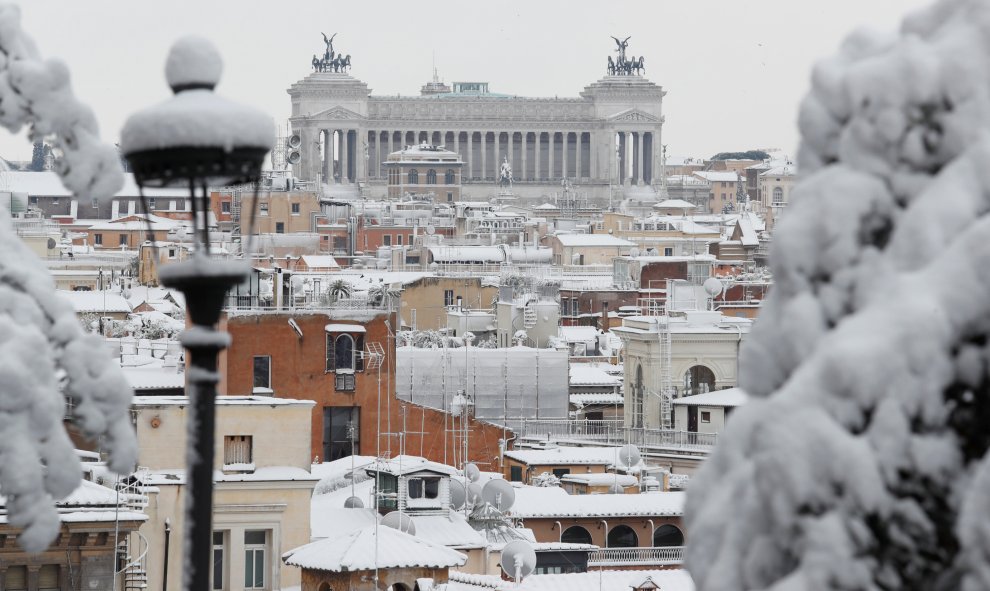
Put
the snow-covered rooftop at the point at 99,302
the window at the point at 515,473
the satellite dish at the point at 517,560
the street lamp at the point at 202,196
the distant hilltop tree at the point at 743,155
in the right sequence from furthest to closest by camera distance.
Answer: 1. the distant hilltop tree at the point at 743,155
2. the snow-covered rooftop at the point at 99,302
3. the window at the point at 515,473
4. the satellite dish at the point at 517,560
5. the street lamp at the point at 202,196

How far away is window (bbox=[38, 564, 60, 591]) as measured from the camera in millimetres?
14727

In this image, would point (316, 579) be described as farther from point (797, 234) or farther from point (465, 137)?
point (465, 137)

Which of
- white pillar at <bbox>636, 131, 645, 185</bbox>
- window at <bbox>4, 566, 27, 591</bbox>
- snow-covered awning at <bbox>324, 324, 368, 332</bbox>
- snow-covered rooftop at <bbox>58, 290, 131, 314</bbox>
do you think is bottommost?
window at <bbox>4, 566, 27, 591</bbox>

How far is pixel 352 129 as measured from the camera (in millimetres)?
132875

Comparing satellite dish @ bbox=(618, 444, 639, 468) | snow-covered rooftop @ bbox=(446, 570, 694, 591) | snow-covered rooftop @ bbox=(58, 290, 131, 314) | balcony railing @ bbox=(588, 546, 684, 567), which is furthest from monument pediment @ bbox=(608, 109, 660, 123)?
snow-covered rooftop @ bbox=(446, 570, 694, 591)

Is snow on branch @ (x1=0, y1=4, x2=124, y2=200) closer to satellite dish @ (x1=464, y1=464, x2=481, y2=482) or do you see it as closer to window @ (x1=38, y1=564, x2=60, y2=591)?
window @ (x1=38, y1=564, x2=60, y2=591)

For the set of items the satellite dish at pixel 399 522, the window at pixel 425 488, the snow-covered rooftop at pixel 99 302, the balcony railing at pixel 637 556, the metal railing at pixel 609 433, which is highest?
the snow-covered rooftop at pixel 99 302

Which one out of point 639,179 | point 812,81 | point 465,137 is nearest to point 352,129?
point 465,137

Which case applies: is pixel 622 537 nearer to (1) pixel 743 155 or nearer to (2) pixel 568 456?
(2) pixel 568 456

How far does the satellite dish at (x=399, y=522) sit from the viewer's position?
63.0 ft

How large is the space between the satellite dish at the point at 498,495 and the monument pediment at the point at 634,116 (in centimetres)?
11329

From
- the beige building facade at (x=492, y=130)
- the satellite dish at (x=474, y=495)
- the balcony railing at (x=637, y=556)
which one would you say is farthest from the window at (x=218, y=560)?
the beige building facade at (x=492, y=130)

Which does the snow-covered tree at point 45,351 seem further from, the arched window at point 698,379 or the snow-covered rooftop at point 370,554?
the arched window at point 698,379

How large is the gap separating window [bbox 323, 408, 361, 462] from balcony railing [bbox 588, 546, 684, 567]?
558 cm
